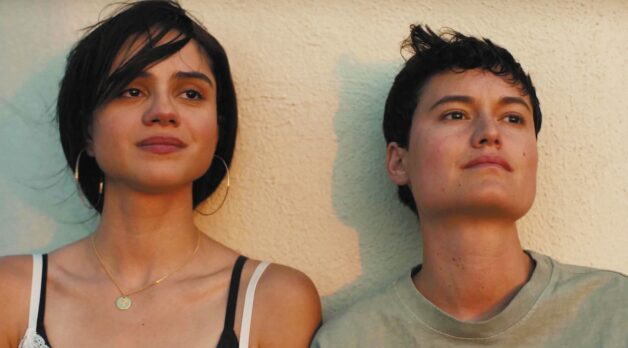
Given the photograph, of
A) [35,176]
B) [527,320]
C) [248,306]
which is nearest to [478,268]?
[527,320]

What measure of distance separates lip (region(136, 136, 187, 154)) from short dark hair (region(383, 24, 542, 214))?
2.33ft

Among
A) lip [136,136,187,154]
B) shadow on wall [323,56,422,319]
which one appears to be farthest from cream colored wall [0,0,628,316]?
lip [136,136,187,154]

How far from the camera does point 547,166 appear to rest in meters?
2.73

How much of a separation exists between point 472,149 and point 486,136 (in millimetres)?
54

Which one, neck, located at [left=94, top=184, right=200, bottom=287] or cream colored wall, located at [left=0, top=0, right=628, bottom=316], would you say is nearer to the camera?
neck, located at [left=94, top=184, right=200, bottom=287]

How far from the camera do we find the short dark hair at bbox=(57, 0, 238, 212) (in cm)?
244

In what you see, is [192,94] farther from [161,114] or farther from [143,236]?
[143,236]

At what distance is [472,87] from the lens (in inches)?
94.1

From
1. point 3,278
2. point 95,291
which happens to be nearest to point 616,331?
point 95,291

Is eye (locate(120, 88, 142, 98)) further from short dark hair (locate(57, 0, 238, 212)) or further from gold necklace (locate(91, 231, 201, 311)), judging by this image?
gold necklace (locate(91, 231, 201, 311))

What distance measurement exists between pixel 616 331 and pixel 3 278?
1776 millimetres

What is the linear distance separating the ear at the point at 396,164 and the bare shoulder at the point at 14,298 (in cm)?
117

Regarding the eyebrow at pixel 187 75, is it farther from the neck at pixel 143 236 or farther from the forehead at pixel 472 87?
the forehead at pixel 472 87

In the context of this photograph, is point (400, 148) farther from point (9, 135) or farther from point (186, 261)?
point (9, 135)
